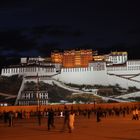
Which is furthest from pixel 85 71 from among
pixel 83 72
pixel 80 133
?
pixel 80 133

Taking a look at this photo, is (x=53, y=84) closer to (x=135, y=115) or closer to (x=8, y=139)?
(x=135, y=115)

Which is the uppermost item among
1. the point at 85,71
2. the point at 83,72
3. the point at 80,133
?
the point at 85,71

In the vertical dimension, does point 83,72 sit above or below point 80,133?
above

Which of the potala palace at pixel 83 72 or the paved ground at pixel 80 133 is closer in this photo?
the paved ground at pixel 80 133

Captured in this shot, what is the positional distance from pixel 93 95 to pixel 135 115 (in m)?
60.6

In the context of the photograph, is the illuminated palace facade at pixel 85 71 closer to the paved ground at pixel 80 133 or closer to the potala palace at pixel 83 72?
the potala palace at pixel 83 72

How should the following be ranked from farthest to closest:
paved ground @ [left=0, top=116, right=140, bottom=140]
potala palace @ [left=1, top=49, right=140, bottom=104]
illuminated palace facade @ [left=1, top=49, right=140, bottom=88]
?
illuminated palace facade @ [left=1, top=49, right=140, bottom=88], potala palace @ [left=1, top=49, right=140, bottom=104], paved ground @ [left=0, top=116, right=140, bottom=140]

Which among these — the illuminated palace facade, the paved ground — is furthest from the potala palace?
the paved ground

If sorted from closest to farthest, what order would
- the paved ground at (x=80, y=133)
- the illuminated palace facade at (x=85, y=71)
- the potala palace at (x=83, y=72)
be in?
the paved ground at (x=80, y=133) < the potala palace at (x=83, y=72) < the illuminated palace facade at (x=85, y=71)

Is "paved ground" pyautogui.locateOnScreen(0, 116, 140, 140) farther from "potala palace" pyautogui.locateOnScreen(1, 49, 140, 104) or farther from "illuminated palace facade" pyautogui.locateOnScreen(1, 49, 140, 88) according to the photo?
"illuminated palace facade" pyautogui.locateOnScreen(1, 49, 140, 88)

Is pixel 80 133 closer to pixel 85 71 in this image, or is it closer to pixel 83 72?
pixel 85 71

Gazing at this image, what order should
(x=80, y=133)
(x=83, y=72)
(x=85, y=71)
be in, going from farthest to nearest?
(x=83, y=72) < (x=85, y=71) < (x=80, y=133)

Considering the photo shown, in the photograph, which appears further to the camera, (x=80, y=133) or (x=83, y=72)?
(x=83, y=72)

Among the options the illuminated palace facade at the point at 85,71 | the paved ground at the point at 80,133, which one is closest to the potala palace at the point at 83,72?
the illuminated palace facade at the point at 85,71
